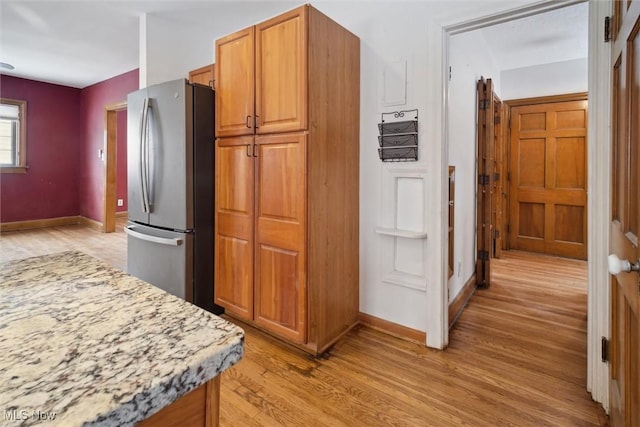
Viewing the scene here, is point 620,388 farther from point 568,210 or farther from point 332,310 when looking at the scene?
point 568,210

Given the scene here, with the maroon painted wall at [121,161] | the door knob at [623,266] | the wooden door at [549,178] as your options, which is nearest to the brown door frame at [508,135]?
the wooden door at [549,178]

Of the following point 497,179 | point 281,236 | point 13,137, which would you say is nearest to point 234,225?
point 281,236

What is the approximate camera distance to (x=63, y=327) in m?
0.60

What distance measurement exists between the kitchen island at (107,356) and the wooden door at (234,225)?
153 centimetres

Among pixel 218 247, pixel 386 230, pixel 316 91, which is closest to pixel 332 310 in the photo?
pixel 386 230

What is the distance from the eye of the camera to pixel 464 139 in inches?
122

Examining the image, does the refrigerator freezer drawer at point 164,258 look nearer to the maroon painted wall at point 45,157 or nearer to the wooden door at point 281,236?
the wooden door at point 281,236

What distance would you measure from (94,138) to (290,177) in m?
5.61

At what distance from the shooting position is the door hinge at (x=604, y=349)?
1600 millimetres

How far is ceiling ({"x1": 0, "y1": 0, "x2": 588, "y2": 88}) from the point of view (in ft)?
10.2

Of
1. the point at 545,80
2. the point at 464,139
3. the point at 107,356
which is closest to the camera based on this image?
the point at 107,356

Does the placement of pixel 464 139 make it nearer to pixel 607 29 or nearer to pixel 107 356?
pixel 607 29

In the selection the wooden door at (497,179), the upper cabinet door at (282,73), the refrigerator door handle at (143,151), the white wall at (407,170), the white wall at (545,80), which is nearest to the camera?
the upper cabinet door at (282,73)

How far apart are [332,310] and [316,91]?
1.38 metres
